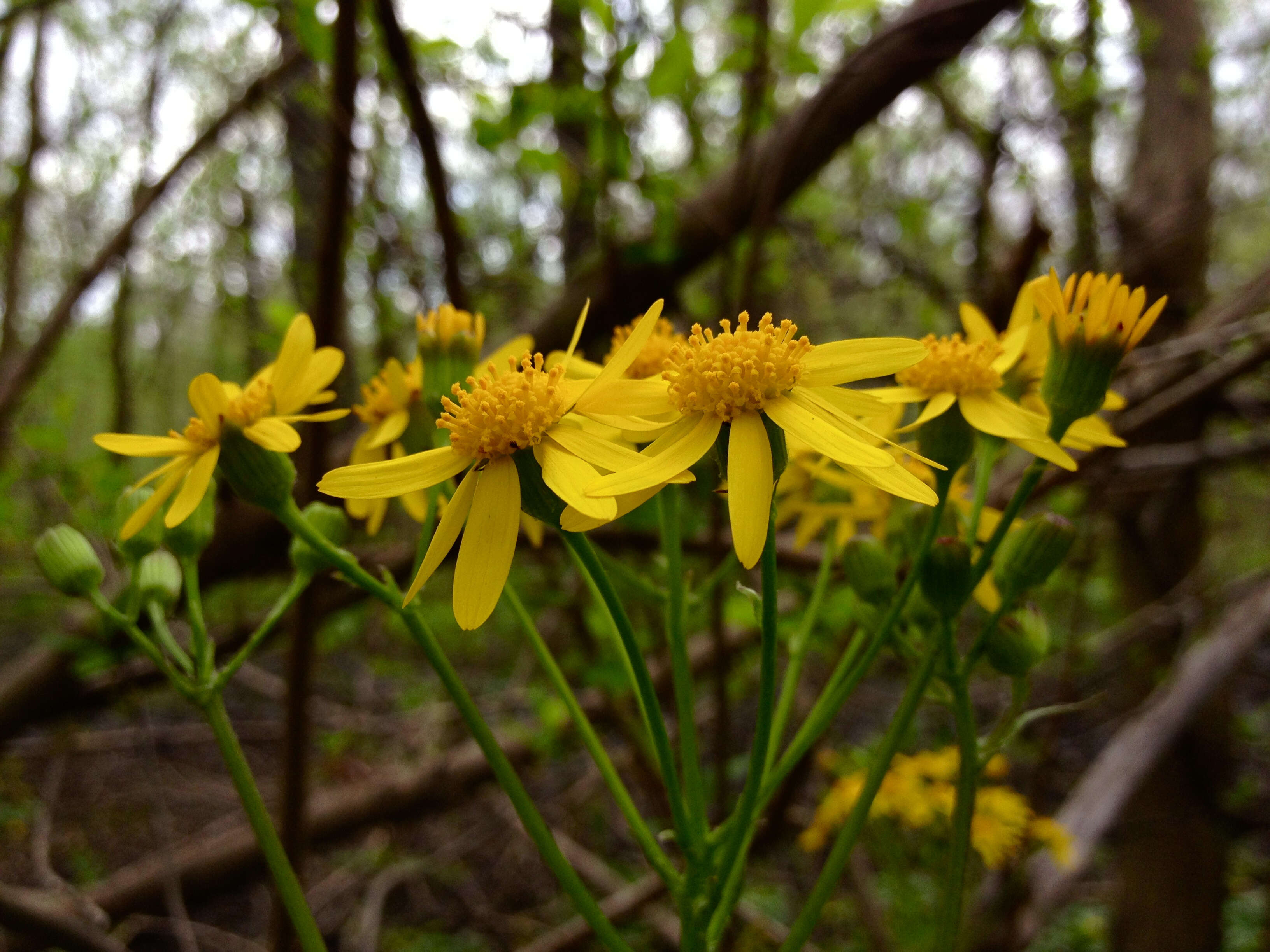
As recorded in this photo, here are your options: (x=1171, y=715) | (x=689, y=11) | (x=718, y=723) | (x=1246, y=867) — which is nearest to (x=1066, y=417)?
(x=718, y=723)

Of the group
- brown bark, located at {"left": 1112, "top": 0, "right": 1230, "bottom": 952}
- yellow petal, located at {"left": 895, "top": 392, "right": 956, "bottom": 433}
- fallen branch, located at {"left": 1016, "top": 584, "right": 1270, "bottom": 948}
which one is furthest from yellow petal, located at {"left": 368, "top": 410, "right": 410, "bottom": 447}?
brown bark, located at {"left": 1112, "top": 0, "right": 1230, "bottom": 952}

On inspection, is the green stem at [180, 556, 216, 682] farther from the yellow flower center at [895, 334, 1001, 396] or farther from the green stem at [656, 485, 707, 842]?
the yellow flower center at [895, 334, 1001, 396]

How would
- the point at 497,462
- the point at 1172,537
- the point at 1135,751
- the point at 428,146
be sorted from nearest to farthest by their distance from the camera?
the point at 497,462 → the point at 428,146 → the point at 1135,751 → the point at 1172,537

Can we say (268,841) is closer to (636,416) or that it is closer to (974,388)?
(636,416)

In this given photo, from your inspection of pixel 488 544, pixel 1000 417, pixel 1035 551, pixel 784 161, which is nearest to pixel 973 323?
pixel 1000 417

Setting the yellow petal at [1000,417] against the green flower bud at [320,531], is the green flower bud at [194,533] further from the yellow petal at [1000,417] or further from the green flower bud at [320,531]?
the yellow petal at [1000,417]
